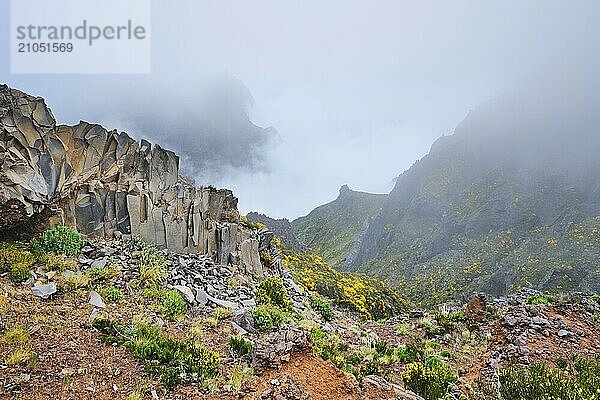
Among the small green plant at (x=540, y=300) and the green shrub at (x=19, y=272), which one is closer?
the green shrub at (x=19, y=272)

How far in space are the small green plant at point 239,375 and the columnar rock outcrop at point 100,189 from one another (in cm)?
850

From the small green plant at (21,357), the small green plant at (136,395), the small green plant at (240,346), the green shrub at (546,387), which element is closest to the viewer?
the small green plant at (136,395)

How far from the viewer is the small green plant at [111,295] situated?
11.6m

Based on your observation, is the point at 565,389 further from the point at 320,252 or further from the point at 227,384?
the point at 320,252

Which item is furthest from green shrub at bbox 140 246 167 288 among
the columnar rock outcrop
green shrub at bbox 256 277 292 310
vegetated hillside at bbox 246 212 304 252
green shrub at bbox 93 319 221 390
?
vegetated hillside at bbox 246 212 304 252

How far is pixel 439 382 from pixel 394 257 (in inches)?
2496

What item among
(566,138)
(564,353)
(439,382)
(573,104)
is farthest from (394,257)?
(439,382)

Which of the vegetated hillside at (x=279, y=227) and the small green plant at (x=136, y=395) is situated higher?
the vegetated hillside at (x=279, y=227)

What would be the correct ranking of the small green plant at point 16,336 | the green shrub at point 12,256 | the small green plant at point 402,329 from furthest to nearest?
A: the small green plant at point 402,329
the green shrub at point 12,256
the small green plant at point 16,336

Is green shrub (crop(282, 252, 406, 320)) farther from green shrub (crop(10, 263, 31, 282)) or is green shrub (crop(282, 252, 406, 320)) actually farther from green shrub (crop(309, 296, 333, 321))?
green shrub (crop(10, 263, 31, 282))

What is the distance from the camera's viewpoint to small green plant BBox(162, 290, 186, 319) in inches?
456

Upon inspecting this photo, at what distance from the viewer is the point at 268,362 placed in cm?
840

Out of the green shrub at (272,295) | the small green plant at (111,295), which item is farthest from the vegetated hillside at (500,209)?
the small green plant at (111,295)

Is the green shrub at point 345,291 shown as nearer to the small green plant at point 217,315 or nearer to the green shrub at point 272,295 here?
the green shrub at point 272,295
